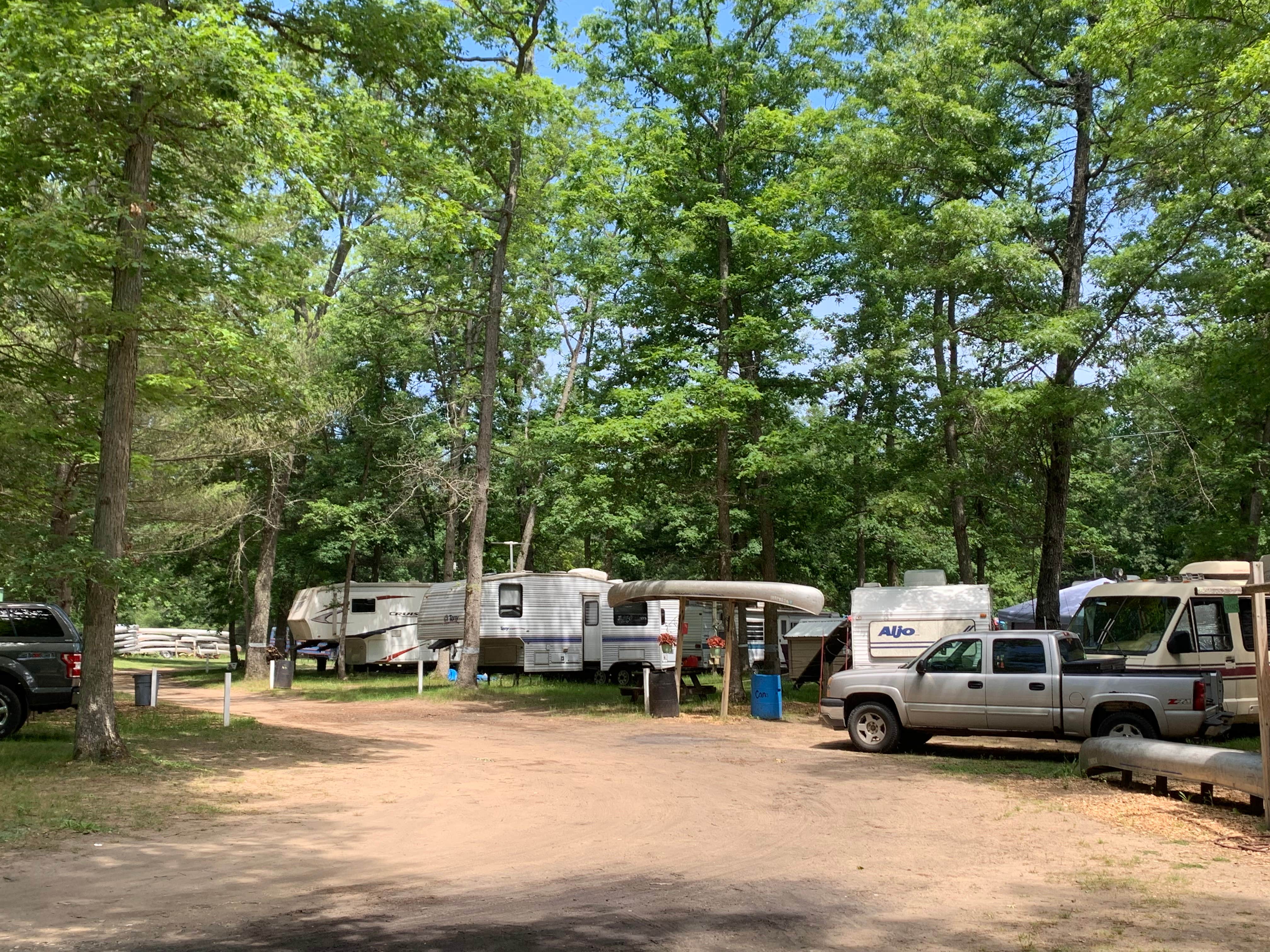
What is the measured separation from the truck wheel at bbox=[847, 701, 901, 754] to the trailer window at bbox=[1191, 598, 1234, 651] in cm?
504

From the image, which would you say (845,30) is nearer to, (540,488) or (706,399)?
(706,399)

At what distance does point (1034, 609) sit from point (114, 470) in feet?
69.6

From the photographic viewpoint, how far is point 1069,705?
12.6 m

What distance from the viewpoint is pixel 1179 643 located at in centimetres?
1517

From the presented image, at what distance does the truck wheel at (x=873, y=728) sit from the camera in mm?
13797

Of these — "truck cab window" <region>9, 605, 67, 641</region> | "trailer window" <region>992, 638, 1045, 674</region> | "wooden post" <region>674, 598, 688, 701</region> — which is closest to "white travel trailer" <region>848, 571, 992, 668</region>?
"wooden post" <region>674, 598, 688, 701</region>

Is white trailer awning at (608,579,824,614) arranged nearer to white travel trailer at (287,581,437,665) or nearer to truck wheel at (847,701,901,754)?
truck wheel at (847,701,901,754)

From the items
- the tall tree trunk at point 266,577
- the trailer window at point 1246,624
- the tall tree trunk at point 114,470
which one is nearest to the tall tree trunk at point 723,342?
the trailer window at point 1246,624

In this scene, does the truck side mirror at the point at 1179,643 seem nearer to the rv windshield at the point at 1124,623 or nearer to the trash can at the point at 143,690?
the rv windshield at the point at 1124,623

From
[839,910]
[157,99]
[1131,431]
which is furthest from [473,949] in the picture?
[1131,431]

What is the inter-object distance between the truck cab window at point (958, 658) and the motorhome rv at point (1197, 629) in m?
2.59

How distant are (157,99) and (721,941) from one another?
10185 millimetres

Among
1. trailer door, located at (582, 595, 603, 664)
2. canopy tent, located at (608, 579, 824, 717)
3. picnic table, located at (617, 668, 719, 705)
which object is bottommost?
picnic table, located at (617, 668, 719, 705)

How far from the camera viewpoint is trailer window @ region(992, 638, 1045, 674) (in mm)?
12945
